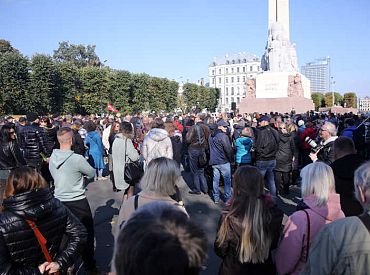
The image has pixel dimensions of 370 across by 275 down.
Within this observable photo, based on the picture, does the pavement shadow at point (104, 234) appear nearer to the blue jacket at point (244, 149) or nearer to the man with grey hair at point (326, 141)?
the blue jacket at point (244, 149)

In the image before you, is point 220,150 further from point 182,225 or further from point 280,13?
point 280,13

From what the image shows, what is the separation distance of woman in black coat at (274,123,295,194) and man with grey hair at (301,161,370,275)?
6840mm

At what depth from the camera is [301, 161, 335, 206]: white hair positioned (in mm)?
2895

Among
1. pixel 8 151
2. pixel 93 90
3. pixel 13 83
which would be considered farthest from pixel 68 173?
pixel 93 90

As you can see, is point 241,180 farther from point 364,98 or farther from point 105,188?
point 364,98

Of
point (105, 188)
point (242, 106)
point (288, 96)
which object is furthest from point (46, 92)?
point (105, 188)

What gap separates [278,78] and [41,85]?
24350 mm

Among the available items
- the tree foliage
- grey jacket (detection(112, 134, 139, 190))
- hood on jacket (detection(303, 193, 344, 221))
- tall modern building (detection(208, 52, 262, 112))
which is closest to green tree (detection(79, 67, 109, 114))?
the tree foliage

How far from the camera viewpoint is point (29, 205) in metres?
2.54

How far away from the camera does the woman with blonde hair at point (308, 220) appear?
109 inches

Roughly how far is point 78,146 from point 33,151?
7.63ft

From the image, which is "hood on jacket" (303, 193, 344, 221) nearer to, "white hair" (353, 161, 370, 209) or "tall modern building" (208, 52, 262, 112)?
"white hair" (353, 161, 370, 209)

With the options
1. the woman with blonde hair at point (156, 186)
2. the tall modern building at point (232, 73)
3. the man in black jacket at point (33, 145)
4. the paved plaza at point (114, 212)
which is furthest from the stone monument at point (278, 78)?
the tall modern building at point (232, 73)

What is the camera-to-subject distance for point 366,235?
186 centimetres
